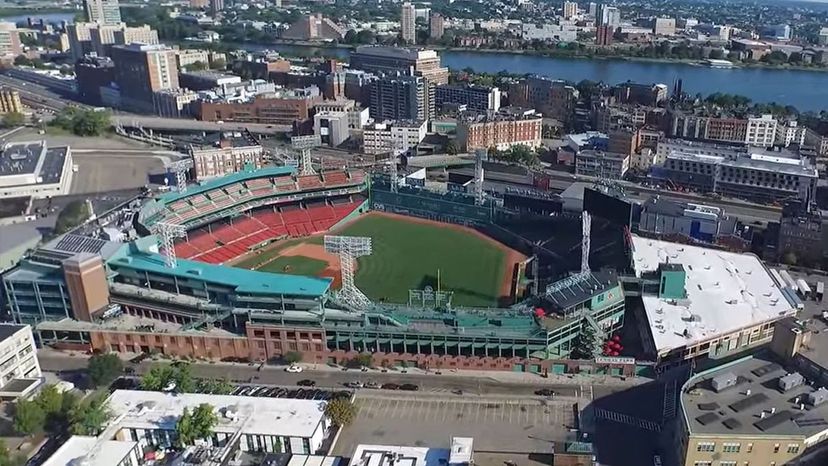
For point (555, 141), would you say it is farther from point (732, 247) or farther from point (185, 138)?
point (185, 138)

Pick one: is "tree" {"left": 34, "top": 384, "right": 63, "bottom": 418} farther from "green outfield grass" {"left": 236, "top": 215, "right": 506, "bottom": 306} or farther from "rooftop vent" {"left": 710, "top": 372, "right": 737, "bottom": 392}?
"rooftop vent" {"left": 710, "top": 372, "right": 737, "bottom": 392}

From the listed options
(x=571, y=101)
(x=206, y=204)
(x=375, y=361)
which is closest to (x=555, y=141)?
(x=571, y=101)

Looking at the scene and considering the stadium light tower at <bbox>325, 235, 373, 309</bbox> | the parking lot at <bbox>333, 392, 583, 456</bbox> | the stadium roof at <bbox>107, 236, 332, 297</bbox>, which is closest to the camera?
the parking lot at <bbox>333, 392, 583, 456</bbox>

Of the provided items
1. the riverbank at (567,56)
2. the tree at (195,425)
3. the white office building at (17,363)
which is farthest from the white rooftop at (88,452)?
the riverbank at (567,56)

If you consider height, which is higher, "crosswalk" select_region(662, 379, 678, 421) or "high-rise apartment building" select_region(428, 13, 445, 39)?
"high-rise apartment building" select_region(428, 13, 445, 39)

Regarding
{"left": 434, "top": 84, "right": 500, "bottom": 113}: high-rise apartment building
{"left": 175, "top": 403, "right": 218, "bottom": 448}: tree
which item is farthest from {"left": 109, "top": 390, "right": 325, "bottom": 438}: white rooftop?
{"left": 434, "top": 84, "right": 500, "bottom": 113}: high-rise apartment building

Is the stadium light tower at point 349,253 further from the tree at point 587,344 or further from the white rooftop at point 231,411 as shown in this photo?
the tree at point 587,344

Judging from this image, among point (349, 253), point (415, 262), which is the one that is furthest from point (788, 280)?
point (349, 253)
